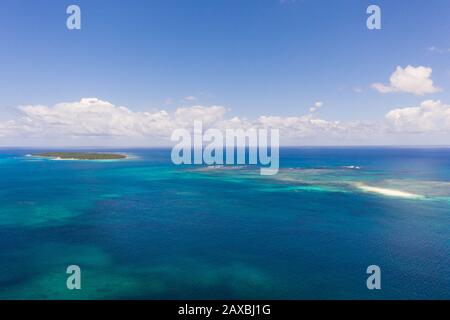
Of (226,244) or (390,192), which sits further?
(390,192)

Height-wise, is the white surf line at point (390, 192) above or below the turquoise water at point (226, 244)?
above

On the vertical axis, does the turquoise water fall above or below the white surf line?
below

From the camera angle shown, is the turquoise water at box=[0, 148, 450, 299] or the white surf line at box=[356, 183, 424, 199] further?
the white surf line at box=[356, 183, 424, 199]

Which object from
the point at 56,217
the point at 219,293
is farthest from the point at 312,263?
the point at 56,217

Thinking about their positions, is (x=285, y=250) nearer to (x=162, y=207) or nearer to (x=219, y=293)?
(x=219, y=293)

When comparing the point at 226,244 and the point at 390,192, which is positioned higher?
the point at 390,192

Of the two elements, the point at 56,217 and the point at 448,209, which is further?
the point at 448,209
